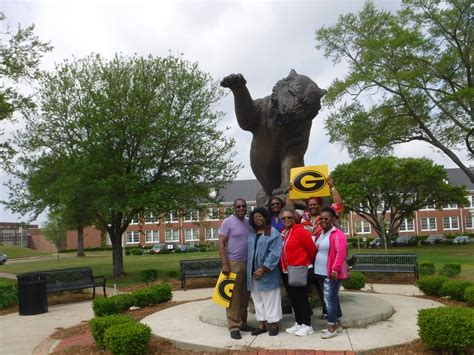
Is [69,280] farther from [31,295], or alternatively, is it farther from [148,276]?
[148,276]

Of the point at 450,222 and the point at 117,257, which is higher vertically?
the point at 117,257

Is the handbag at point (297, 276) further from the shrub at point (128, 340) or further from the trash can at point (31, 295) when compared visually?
the trash can at point (31, 295)

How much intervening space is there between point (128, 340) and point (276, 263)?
186cm

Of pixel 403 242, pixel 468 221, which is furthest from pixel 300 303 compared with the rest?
pixel 468 221

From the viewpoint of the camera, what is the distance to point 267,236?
211 inches

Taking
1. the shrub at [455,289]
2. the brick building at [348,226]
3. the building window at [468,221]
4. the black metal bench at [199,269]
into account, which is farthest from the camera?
the building window at [468,221]

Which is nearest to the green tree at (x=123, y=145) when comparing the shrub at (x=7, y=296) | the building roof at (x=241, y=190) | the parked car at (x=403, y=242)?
the shrub at (x=7, y=296)

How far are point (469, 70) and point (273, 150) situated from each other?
23.5 metres

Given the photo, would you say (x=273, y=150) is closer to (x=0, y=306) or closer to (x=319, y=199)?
(x=319, y=199)

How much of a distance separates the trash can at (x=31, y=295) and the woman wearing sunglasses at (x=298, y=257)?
23.8 feet

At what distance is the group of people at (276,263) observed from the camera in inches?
209

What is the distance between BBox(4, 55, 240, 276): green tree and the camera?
1688cm

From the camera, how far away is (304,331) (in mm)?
5375

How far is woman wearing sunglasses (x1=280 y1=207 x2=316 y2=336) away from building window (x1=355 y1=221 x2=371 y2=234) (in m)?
58.2
